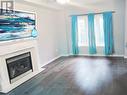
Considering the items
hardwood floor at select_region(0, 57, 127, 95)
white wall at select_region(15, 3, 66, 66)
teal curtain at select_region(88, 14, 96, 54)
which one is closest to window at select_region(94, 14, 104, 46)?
teal curtain at select_region(88, 14, 96, 54)

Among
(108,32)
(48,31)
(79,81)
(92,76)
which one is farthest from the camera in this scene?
(108,32)

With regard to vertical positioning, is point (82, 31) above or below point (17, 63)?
above

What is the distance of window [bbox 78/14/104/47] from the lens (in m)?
6.89

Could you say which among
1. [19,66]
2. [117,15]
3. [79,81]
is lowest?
[79,81]

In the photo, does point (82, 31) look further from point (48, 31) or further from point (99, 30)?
point (48, 31)

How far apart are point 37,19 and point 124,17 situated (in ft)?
12.0

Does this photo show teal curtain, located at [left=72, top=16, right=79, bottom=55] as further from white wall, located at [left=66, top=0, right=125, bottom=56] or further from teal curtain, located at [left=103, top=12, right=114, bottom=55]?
teal curtain, located at [left=103, top=12, right=114, bottom=55]

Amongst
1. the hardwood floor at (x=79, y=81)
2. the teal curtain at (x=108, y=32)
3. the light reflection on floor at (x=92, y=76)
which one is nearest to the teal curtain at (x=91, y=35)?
the teal curtain at (x=108, y=32)

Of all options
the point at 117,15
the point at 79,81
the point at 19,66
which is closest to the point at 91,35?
the point at 117,15

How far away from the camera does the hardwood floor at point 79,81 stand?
3506 mm

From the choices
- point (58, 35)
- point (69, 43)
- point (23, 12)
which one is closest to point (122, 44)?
point (69, 43)

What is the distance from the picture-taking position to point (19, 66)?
14.8ft

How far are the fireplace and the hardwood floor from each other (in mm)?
359

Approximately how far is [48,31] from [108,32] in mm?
2640
